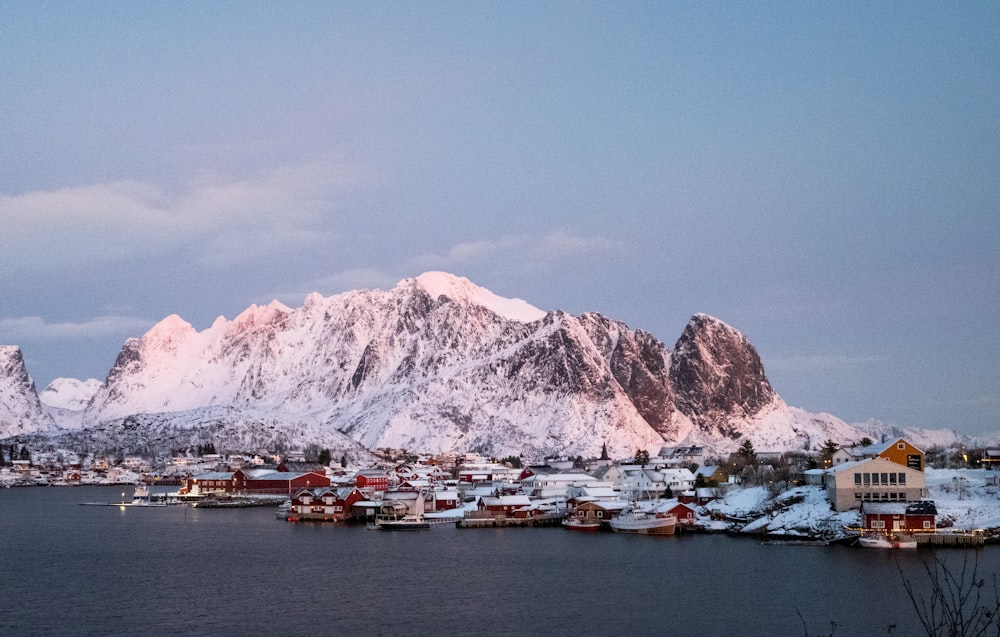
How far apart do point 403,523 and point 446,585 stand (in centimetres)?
3176

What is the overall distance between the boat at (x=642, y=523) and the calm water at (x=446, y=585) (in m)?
1.78

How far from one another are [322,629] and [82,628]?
8409mm

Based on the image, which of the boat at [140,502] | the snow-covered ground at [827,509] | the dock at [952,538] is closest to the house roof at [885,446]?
the snow-covered ground at [827,509]

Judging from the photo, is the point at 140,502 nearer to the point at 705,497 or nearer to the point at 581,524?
the point at 581,524

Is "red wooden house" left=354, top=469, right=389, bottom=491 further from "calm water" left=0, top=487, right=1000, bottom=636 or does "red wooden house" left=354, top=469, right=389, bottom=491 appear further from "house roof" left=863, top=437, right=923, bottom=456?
"house roof" left=863, top=437, right=923, bottom=456

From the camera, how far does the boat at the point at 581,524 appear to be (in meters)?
74.4

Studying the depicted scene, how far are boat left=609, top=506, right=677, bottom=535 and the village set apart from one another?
10cm

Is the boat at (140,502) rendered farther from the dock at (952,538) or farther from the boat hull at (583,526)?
the dock at (952,538)

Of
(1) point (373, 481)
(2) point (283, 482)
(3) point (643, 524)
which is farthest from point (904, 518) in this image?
(2) point (283, 482)

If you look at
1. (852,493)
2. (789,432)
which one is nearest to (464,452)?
(789,432)

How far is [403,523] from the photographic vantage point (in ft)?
255

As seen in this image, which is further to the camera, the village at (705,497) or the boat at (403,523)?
the boat at (403,523)

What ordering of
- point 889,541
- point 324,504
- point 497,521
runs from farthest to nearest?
point 324,504 → point 497,521 → point 889,541

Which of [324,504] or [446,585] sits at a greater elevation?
[324,504]
